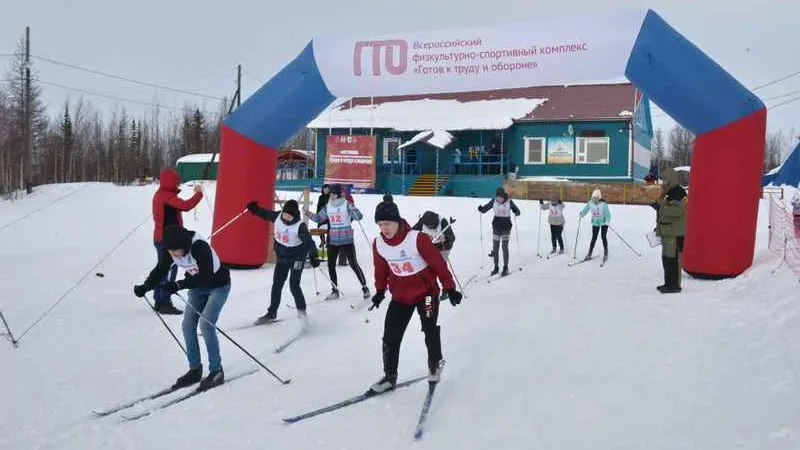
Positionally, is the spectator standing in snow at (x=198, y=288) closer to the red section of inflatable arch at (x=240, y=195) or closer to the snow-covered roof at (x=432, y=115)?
the red section of inflatable arch at (x=240, y=195)

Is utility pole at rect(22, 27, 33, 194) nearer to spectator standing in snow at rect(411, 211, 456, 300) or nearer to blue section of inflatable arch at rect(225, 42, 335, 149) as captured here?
blue section of inflatable arch at rect(225, 42, 335, 149)

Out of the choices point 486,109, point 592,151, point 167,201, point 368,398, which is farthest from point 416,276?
point 486,109

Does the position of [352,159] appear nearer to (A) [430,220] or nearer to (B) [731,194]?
(A) [430,220]

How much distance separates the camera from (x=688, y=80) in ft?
28.7

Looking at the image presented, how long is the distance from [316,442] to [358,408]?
0.64 metres

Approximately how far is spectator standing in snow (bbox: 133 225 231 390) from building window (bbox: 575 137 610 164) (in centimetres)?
2462

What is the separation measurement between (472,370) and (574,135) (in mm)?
23861

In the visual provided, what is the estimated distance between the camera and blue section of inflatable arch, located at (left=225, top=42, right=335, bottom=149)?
34.7ft

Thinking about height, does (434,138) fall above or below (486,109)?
below

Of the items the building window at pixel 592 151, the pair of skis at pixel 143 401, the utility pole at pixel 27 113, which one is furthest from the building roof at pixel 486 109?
the pair of skis at pixel 143 401

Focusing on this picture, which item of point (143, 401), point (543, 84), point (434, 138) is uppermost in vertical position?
point (434, 138)

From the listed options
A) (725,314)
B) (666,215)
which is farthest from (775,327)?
(666,215)

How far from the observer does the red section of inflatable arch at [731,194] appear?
345 inches

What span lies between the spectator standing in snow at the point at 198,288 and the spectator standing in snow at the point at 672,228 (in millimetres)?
5924
